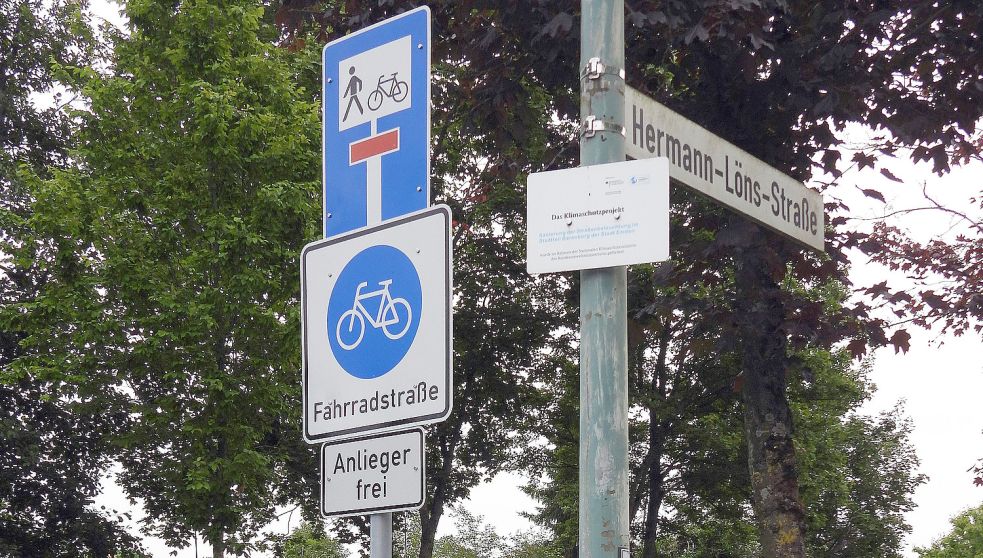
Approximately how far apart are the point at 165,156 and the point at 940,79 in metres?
13.8

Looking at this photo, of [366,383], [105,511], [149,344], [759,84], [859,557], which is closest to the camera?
[366,383]

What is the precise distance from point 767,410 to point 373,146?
21.7 feet

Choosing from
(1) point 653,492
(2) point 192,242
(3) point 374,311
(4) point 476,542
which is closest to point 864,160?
(3) point 374,311

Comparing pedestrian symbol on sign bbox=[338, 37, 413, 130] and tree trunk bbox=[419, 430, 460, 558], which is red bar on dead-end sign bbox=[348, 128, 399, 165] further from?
tree trunk bbox=[419, 430, 460, 558]

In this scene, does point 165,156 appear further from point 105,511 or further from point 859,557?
point 859,557

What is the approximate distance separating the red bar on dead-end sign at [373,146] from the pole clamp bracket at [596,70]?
104 cm

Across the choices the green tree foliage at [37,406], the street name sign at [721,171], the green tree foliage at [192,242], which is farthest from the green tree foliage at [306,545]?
the street name sign at [721,171]

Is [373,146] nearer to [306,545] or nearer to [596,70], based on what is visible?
[596,70]

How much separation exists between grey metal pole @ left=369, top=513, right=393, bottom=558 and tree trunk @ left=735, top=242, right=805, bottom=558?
6553mm

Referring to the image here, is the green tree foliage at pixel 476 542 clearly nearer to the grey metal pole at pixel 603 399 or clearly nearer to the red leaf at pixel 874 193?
the red leaf at pixel 874 193

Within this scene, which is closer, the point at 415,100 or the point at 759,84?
the point at 415,100

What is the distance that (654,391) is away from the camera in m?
28.5

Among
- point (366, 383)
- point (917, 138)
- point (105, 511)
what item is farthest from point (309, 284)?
point (105, 511)

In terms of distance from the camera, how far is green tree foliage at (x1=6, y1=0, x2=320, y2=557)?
2047 cm
